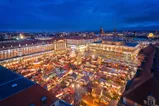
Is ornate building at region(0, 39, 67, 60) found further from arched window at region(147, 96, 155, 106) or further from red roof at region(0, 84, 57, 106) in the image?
arched window at region(147, 96, 155, 106)

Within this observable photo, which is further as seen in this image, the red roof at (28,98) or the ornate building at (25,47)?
the ornate building at (25,47)

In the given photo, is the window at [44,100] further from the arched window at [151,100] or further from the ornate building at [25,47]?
the ornate building at [25,47]

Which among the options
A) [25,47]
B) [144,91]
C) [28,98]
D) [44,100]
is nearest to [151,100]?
[144,91]

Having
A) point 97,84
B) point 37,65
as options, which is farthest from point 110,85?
point 37,65

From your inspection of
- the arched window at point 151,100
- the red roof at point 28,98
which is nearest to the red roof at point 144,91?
the arched window at point 151,100

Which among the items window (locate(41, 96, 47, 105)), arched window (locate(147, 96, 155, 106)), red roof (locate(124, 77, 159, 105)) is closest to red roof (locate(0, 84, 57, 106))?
window (locate(41, 96, 47, 105))

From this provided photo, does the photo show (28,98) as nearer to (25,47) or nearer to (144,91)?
(144,91)

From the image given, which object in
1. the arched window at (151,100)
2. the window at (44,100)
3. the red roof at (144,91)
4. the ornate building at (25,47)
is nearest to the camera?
the arched window at (151,100)

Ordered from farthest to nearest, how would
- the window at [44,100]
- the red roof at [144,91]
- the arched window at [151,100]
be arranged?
the window at [44,100]
the red roof at [144,91]
the arched window at [151,100]
